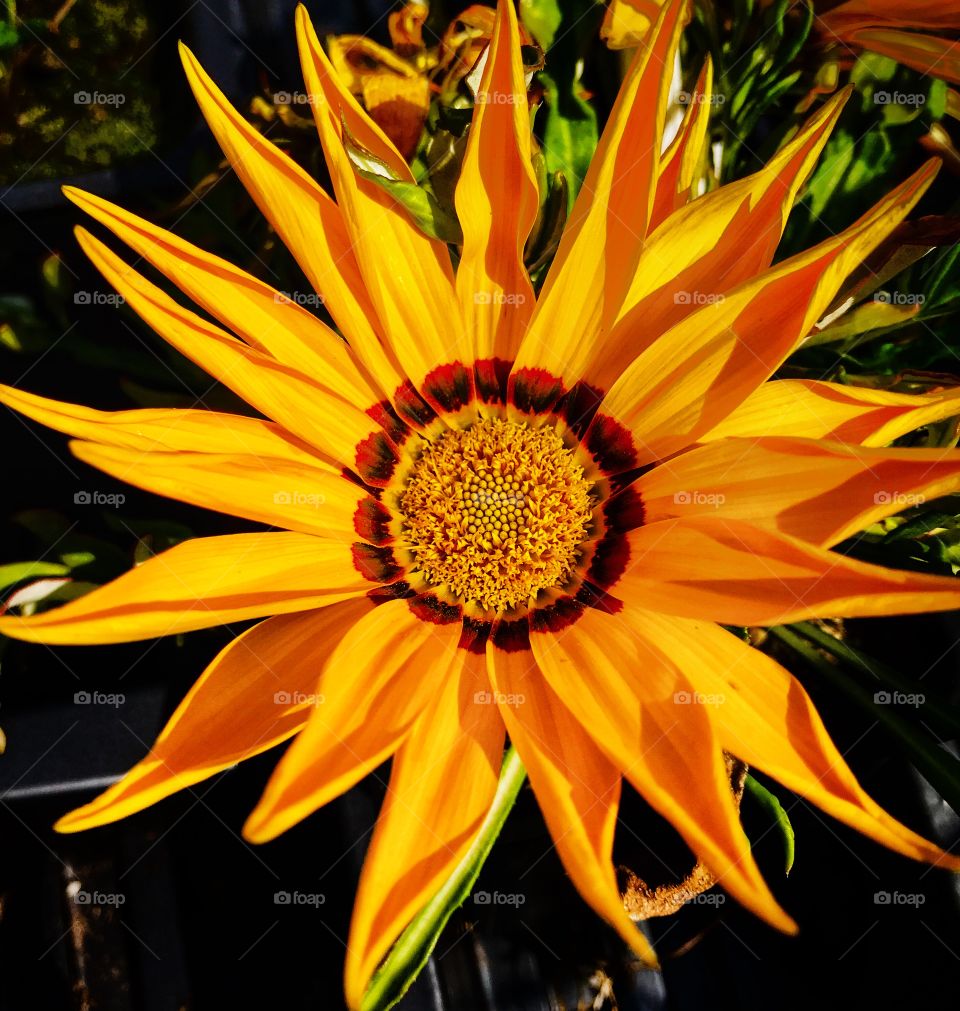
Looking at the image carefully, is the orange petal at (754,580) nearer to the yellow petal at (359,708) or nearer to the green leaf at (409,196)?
the yellow petal at (359,708)

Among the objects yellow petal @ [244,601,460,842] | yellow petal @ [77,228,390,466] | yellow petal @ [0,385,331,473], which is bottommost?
A: yellow petal @ [244,601,460,842]

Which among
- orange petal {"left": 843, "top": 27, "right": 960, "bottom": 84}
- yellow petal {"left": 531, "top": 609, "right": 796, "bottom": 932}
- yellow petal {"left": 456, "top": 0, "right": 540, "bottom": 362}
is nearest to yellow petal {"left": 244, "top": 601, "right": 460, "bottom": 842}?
yellow petal {"left": 531, "top": 609, "right": 796, "bottom": 932}

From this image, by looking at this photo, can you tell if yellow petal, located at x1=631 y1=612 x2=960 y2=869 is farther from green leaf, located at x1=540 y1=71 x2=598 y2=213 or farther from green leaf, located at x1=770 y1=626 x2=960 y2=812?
green leaf, located at x1=540 y1=71 x2=598 y2=213

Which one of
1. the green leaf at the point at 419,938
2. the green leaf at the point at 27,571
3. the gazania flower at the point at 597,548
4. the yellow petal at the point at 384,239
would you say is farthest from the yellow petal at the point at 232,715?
the green leaf at the point at 27,571

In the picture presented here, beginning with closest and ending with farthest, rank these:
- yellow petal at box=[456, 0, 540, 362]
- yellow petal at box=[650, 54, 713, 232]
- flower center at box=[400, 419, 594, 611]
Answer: yellow petal at box=[456, 0, 540, 362]
yellow petal at box=[650, 54, 713, 232]
flower center at box=[400, 419, 594, 611]

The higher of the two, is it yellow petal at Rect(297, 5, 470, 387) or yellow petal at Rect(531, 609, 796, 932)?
yellow petal at Rect(297, 5, 470, 387)

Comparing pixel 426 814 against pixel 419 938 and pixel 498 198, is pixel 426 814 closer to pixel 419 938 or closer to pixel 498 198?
pixel 419 938

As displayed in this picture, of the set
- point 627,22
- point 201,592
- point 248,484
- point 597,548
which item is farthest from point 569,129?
point 201,592
